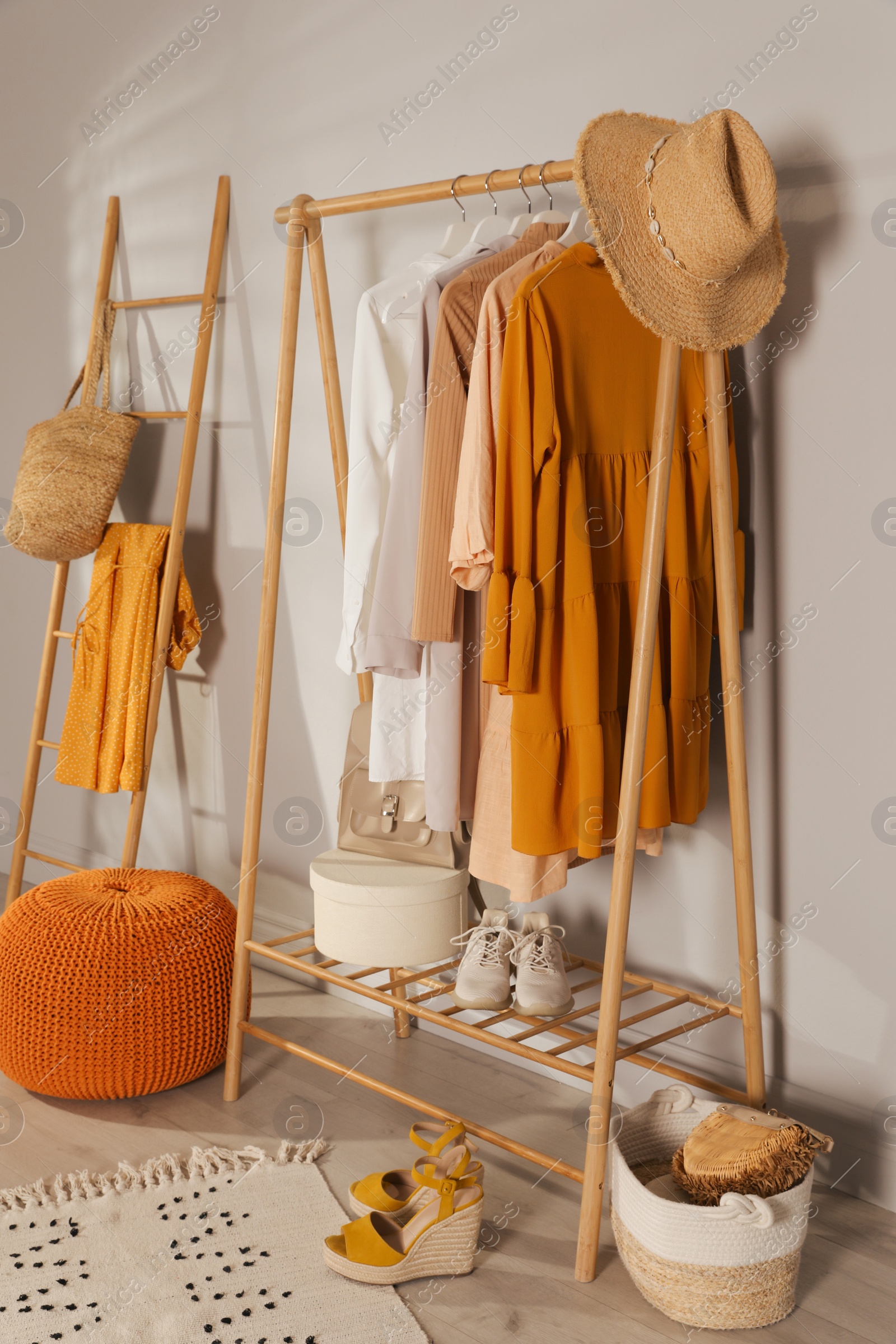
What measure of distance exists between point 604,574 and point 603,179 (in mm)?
589

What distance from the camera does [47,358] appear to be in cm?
347

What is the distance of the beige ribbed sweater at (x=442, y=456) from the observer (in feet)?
6.07

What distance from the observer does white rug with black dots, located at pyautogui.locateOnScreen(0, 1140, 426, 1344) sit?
5.17 ft

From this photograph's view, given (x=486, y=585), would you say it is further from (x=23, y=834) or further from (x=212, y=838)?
(x=23, y=834)

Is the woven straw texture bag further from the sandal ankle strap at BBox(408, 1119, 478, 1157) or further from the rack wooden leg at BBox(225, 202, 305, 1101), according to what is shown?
the rack wooden leg at BBox(225, 202, 305, 1101)

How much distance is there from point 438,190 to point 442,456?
17.5 inches

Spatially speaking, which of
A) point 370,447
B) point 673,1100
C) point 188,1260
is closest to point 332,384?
point 370,447

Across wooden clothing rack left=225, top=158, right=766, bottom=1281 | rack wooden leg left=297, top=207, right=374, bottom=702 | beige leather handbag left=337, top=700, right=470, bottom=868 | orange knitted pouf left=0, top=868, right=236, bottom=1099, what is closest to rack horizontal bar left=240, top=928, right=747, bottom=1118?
wooden clothing rack left=225, top=158, right=766, bottom=1281

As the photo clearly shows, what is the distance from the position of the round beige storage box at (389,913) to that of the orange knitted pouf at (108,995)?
1.07 ft

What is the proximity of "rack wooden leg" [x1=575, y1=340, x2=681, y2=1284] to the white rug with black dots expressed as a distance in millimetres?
330

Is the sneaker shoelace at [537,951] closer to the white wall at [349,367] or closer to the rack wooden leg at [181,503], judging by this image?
the white wall at [349,367]

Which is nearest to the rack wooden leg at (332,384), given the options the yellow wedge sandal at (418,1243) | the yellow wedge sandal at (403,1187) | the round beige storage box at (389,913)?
the round beige storage box at (389,913)

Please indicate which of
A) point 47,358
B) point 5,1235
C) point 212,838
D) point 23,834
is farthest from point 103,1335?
point 47,358

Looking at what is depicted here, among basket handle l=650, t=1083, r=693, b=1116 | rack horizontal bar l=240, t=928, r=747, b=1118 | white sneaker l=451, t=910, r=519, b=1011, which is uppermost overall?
white sneaker l=451, t=910, r=519, b=1011
